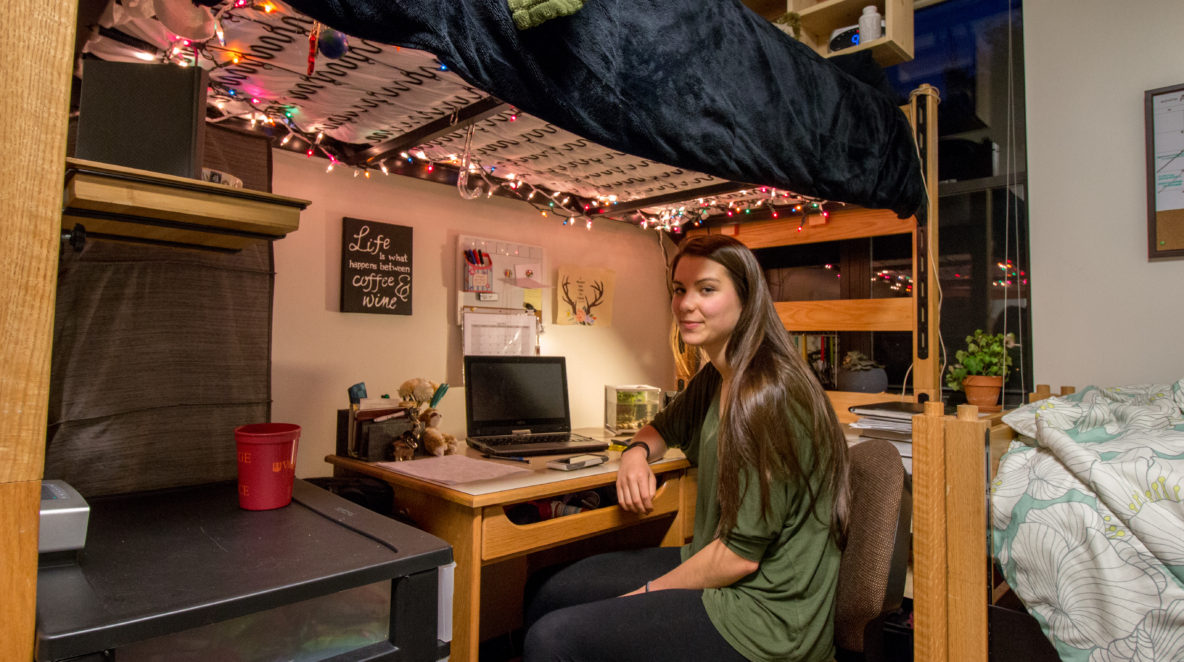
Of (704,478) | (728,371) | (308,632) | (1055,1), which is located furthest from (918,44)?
(308,632)

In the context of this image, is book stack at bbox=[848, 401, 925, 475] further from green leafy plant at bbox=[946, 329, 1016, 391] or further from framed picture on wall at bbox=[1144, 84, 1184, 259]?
framed picture on wall at bbox=[1144, 84, 1184, 259]

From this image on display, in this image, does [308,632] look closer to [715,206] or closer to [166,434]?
[166,434]

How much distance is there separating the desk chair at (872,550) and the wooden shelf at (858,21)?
1.27m

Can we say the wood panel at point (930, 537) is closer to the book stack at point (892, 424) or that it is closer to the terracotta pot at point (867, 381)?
the book stack at point (892, 424)

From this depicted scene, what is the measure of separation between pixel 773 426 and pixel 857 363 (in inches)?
51.9

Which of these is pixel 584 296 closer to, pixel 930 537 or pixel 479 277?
pixel 479 277

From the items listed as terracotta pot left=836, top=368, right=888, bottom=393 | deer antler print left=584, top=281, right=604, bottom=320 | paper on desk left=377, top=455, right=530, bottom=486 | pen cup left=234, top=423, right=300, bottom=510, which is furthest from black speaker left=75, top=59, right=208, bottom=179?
terracotta pot left=836, top=368, right=888, bottom=393

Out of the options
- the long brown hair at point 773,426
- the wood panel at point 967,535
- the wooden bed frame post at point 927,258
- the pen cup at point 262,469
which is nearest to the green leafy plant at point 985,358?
the wooden bed frame post at point 927,258

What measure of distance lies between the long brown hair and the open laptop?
2.20 feet

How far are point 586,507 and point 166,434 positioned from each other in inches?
37.7

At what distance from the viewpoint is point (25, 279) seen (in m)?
0.52

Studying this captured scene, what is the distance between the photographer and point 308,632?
87 centimetres

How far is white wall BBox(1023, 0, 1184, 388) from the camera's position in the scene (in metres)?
1.92

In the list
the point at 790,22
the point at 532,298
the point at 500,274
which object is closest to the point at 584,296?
the point at 532,298
